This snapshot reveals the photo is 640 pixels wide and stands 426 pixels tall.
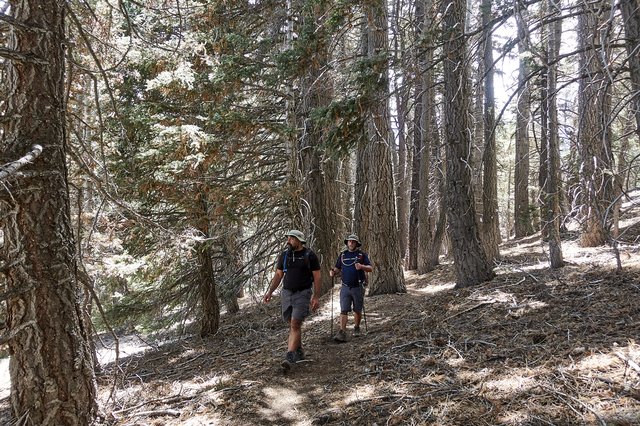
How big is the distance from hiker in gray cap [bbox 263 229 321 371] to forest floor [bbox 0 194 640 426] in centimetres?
66

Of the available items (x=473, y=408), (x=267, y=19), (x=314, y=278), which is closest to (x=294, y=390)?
(x=314, y=278)

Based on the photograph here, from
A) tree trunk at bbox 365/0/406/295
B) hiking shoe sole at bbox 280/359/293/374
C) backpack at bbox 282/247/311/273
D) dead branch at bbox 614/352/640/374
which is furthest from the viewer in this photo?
tree trunk at bbox 365/0/406/295

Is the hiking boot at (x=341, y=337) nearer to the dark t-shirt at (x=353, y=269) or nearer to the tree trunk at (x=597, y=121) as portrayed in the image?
the dark t-shirt at (x=353, y=269)

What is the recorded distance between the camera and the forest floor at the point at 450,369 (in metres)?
3.87

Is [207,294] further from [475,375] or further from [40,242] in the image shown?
[475,375]

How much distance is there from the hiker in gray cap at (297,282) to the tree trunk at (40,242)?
127 inches

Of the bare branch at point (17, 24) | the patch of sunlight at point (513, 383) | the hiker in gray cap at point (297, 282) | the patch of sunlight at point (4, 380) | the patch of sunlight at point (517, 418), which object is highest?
the bare branch at point (17, 24)

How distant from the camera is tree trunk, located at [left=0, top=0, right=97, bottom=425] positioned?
367cm

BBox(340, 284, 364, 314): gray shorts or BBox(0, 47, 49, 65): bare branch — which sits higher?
BBox(0, 47, 49, 65): bare branch

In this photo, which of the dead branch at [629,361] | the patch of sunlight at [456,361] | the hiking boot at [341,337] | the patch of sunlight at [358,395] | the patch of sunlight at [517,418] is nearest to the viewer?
the patch of sunlight at [517,418]

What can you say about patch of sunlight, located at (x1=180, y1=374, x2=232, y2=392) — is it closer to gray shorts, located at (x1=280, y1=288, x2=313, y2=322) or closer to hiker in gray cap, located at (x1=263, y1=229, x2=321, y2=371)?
hiker in gray cap, located at (x1=263, y1=229, x2=321, y2=371)

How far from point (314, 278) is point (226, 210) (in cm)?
326

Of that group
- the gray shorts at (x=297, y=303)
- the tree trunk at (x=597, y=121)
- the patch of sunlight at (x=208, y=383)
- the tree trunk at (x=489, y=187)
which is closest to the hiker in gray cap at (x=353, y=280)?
the gray shorts at (x=297, y=303)

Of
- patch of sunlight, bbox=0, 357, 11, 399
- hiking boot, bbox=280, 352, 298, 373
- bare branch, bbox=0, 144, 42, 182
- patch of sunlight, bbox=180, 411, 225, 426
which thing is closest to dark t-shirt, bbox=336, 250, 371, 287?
hiking boot, bbox=280, 352, 298, 373
